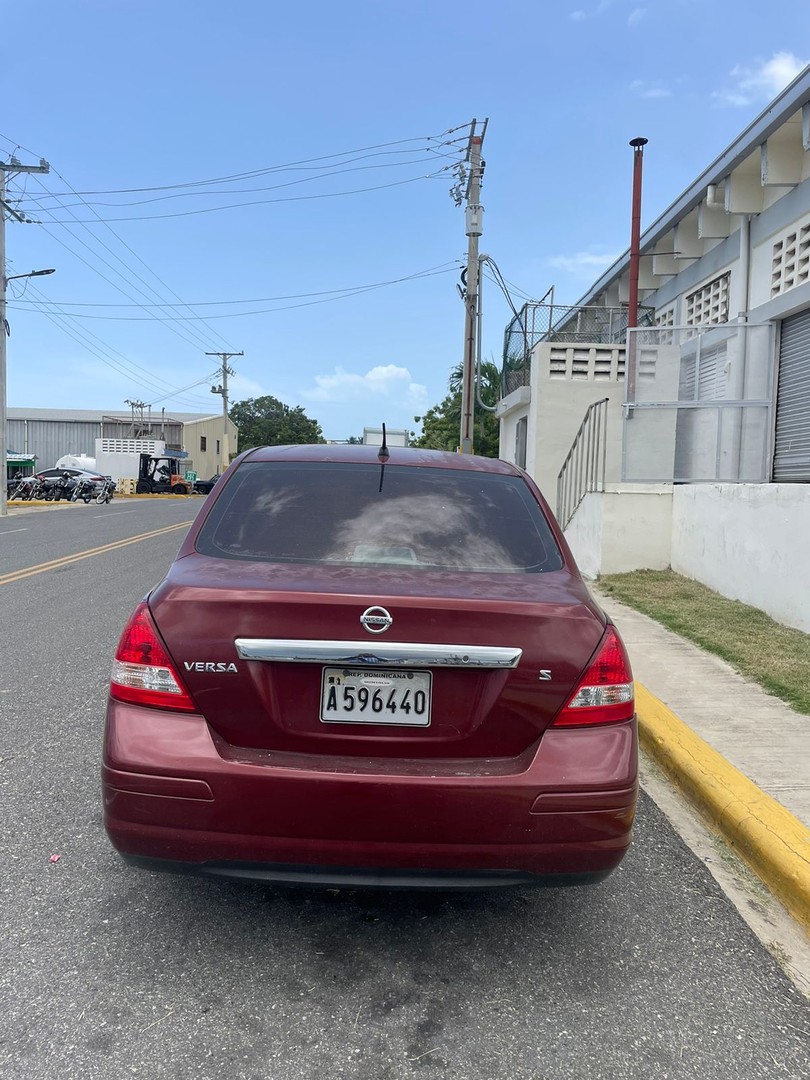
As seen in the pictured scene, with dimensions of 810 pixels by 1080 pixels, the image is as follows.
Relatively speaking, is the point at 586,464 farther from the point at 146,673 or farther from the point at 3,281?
the point at 3,281

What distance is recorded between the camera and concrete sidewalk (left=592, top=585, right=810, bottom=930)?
3.41 m

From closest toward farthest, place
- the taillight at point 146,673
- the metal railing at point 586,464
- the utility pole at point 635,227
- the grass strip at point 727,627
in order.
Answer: the taillight at point 146,673, the grass strip at point 727,627, the metal railing at point 586,464, the utility pole at point 635,227

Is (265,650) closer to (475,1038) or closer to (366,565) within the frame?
(366,565)

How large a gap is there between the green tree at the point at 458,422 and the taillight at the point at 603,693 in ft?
84.8

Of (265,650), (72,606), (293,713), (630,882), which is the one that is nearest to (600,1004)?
(630,882)

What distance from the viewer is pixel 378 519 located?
3234mm

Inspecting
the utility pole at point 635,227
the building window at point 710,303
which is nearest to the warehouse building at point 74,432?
the utility pole at point 635,227

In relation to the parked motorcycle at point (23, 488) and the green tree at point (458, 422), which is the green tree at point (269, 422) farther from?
the parked motorcycle at point (23, 488)

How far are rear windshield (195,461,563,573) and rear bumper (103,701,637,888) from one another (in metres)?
0.71

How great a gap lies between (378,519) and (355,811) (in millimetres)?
1129

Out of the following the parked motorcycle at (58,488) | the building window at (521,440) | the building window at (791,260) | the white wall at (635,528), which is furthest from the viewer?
the parked motorcycle at (58,488)

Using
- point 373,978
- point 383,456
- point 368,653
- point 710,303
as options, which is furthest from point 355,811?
point 710,303

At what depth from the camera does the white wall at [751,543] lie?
24.7 ft

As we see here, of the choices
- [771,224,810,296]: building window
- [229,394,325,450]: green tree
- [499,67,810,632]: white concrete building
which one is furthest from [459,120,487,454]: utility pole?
[229,394,325,450]: green tree
